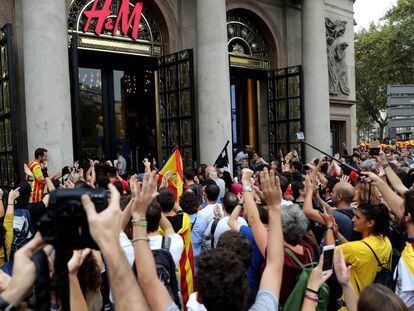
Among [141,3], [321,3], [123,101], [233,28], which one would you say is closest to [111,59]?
[123,101]

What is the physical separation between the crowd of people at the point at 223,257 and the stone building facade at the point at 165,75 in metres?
6.11

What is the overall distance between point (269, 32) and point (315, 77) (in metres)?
2.90

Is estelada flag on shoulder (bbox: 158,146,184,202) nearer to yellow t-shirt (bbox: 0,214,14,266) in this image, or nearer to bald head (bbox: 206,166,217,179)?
bald head (bbox: 206,166,217,179)

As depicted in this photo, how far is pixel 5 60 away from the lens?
11.2 m

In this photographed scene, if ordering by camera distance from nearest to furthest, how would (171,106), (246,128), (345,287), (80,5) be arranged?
(345,287) → (80,5) → (171,106) → (246,128)

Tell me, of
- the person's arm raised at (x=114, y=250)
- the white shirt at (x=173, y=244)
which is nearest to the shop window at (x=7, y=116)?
the white shirt at (x=173, y=244)

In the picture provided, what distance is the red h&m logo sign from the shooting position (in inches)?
544

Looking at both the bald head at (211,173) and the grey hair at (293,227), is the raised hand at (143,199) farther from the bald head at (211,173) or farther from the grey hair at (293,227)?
the bald head at (211,173)

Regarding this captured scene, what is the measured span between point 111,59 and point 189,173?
9.47m

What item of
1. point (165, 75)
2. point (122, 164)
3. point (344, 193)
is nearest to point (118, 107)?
point (122, 164)

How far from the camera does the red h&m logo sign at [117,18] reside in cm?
1381

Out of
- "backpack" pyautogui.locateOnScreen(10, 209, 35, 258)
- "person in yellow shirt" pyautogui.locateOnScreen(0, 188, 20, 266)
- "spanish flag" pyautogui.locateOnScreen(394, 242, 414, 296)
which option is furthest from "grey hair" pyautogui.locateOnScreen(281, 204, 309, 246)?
"backpack" pyautogui.locateOnScreen(10, 209, 35, 258)

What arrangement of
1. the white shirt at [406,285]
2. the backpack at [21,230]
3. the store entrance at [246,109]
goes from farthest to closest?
the store entrance at [246,109], the backpack at [21,230], the white shirt at [406,285]

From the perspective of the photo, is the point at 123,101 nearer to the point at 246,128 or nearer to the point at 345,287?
the point at 246,128
